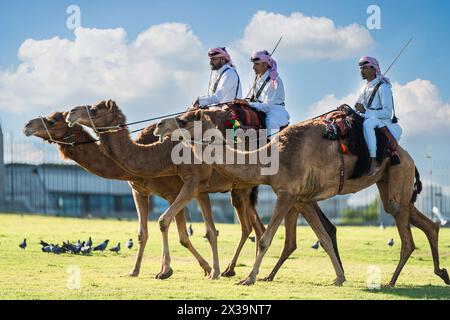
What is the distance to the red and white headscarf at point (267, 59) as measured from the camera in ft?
50.2

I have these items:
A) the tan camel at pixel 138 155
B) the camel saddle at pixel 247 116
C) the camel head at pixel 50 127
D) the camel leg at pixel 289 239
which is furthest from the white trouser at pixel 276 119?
the camel head at pixel 50 127

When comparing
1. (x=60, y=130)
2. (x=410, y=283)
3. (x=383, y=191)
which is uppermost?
(x=60, y=130)

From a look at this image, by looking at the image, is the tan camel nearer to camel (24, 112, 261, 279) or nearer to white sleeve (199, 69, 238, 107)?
camel (24, 112, 261, 279)

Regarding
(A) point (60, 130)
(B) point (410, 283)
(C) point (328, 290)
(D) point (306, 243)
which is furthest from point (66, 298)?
(D) point (306, 243)

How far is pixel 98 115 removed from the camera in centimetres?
1461

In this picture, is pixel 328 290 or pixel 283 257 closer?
pixel 328 290

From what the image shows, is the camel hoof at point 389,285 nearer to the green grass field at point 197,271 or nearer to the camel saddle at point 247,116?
the green grass field at point 197,271

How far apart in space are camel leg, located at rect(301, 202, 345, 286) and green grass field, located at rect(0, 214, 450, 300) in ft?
0.91

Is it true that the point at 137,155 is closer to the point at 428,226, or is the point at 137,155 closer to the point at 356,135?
the point at 356,135

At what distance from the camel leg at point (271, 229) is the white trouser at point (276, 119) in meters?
2.02

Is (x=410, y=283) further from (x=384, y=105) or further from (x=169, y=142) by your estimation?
(x=169, y=142)

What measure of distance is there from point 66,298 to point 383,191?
596 cm

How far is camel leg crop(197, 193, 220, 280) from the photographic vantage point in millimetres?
14828

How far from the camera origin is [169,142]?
1491 cm
